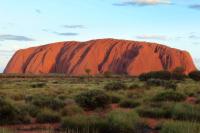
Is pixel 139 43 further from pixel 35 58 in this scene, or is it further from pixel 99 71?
pixel 35 58

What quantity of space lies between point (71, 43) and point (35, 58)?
13.9 meters

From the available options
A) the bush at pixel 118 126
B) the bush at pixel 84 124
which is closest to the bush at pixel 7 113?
the bush at pixel 84 124

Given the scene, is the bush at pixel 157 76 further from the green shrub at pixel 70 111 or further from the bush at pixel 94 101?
the green shrub at pixel 70 111

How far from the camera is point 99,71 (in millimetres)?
133375

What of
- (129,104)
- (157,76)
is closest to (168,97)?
(129,104)

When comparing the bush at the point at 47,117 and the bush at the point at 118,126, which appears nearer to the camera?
the bush at the point at 118,126

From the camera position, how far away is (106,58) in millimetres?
137500

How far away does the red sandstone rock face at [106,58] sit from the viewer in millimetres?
131375

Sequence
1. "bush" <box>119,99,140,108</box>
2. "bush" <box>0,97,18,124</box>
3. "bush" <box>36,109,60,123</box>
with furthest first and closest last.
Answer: "bush" <box>119,99,140,108</box>, "bush" <box>36,109,60,123</box>, "bush" <box>0,97,18,124</box>

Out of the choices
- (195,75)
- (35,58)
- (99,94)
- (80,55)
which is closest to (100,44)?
(80,55)

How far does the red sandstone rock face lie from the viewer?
131m

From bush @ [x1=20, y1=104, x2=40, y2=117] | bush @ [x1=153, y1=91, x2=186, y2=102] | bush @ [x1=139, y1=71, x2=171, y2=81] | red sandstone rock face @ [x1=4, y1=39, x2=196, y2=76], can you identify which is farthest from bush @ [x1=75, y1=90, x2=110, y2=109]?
red sandstone rock face @ [x1=4, y1=39, x2=196, y2=76]

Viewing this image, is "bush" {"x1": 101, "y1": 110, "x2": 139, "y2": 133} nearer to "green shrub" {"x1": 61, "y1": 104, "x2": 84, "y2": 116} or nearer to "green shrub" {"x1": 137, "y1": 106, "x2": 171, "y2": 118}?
"green shrub" {"x1": 61, "y1": 104, "x2": 84, "y2": 116}

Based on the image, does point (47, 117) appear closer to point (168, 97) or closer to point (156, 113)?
point (156, 113)
